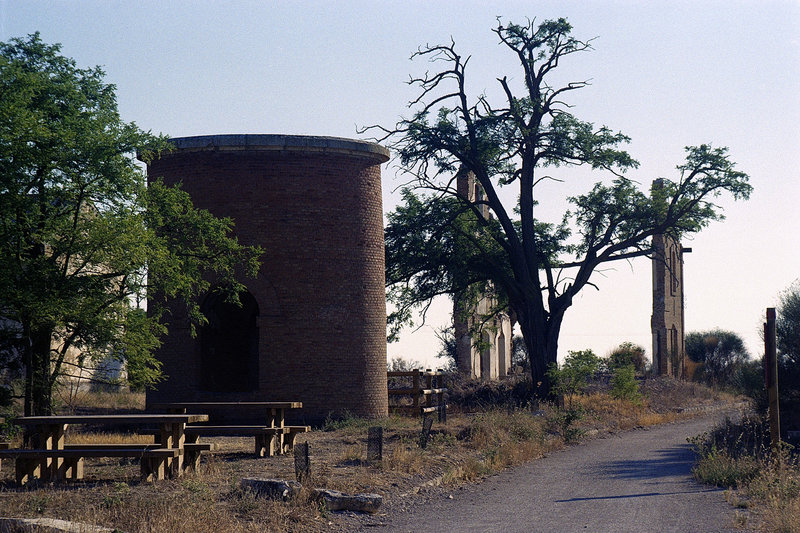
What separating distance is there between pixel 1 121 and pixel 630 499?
32.9ft


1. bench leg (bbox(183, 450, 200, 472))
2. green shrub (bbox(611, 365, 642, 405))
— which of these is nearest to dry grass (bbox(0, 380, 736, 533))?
bench leg (bbox(183, 450, 200, 472))

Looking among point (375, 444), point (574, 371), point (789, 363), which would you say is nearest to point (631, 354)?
point (574, 371)

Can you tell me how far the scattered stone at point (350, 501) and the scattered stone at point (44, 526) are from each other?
2.72 meters

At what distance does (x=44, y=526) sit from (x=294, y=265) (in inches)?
472

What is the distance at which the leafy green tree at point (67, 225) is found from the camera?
1320 cm

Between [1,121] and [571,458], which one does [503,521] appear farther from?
[1,121]

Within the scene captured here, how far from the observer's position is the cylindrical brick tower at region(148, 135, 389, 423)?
19.8 metres

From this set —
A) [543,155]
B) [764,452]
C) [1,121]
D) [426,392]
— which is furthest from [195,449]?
[543,155]

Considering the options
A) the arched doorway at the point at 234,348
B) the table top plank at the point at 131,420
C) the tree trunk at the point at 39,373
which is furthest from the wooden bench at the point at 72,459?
the arched doorway at the point at 234,348

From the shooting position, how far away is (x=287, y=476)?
1172 cm

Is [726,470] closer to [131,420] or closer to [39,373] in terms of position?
[131,420]

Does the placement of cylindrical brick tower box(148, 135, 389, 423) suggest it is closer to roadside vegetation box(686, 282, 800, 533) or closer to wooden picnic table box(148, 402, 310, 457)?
wooden picnic table box(148, 402, 310, 457)

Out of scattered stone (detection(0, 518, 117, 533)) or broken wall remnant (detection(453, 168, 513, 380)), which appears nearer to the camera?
scattered stone (detection(0, 518, 117, 533))

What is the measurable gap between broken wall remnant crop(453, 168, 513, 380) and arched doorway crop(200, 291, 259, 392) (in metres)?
8.37
